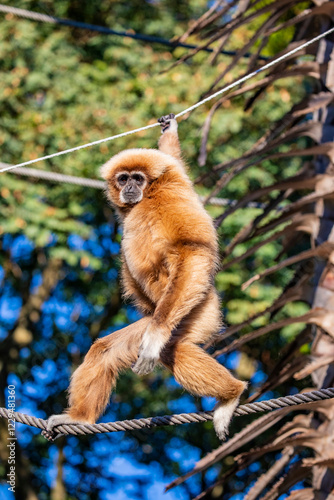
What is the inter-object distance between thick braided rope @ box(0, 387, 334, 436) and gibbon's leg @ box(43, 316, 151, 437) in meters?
0.23

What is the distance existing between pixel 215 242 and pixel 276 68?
145 cm

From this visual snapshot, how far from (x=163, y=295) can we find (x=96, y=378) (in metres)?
0.68

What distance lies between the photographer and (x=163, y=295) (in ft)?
11.1

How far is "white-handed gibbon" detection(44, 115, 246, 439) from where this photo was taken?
3320 mm

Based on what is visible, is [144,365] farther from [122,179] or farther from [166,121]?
[166,121]

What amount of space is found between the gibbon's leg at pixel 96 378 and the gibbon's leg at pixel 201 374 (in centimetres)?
28

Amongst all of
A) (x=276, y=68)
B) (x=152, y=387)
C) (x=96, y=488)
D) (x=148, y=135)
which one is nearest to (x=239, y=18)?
(x=276, y=68)

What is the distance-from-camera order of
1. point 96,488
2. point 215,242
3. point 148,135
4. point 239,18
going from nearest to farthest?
point 215,242
point 239,18
point 148,135
point 96,488

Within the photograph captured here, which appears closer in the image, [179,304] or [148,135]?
[179,304]

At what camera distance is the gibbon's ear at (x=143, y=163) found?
12.9ft

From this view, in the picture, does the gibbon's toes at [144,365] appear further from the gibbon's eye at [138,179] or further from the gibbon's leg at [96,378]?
the gibbon's eye at [138,179]

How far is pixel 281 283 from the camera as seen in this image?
850 centimetres

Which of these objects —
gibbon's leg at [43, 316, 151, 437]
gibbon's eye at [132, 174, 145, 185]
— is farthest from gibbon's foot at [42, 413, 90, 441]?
gibbon's eye at [132, 174, 145, 185]

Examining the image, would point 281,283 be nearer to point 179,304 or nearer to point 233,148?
point 233,148
